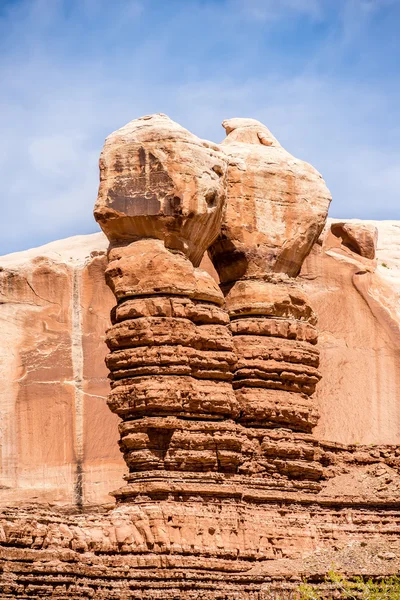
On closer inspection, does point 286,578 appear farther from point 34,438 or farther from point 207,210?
point 34,438

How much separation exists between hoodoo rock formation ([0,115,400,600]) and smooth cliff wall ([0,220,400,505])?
8.89ft

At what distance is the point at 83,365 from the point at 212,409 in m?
10.3

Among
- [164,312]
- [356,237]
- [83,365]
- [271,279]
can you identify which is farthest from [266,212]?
[83,365]

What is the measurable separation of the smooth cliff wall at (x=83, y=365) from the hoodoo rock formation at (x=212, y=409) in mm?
2709

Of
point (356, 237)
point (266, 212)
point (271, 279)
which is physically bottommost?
point (271, 279)

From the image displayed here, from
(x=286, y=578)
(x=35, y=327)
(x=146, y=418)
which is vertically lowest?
(x=286, y=578)

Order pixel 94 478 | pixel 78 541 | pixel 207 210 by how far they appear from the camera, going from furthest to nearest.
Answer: pixel 94 478, pixel 207 210, pixel 78 541

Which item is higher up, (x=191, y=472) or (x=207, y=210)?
(x=207, y=210)

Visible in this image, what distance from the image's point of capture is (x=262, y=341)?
47469 millimetres

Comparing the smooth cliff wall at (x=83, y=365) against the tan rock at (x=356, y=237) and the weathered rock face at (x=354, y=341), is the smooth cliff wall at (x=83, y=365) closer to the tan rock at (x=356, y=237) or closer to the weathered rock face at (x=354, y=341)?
the weathered rock face at (x=354, y=341)

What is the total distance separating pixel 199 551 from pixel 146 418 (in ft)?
9.21

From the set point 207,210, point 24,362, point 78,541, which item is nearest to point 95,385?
point 24,362

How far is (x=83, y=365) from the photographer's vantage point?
5381 cm

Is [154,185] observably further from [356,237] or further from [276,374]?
[356,237]
